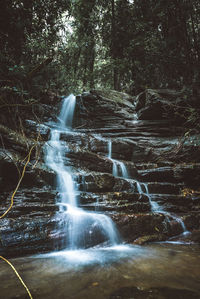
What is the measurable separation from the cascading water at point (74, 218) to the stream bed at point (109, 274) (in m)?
0.27

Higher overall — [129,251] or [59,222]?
[59,222]

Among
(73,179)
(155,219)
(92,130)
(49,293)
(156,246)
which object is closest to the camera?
(49,293)

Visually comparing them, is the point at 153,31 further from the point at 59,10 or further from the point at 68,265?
the point at 68,265

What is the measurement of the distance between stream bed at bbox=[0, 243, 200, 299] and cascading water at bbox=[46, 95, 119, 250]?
0.90ft

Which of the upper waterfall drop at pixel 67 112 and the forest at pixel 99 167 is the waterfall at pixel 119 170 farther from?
the upper waterfall drop at pixel 67 112

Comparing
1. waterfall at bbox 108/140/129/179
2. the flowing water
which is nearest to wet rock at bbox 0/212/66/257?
the flowing water

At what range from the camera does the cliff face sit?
4227 millimetres

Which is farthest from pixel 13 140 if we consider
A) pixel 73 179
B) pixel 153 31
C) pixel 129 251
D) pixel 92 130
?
pixel 153 31

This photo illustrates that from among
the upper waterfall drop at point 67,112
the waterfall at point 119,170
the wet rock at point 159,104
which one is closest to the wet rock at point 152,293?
the waterfall at point 119,170

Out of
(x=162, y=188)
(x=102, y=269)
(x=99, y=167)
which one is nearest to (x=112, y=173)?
(x=99, y=167)

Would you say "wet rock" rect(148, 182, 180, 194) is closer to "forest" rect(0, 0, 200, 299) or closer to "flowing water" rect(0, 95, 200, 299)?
"forest" rect(0, 0, 200, 299)

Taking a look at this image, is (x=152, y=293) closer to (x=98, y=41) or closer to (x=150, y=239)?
(x=150, y=239)

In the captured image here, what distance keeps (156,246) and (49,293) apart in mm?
2765

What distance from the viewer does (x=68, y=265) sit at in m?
3.13
